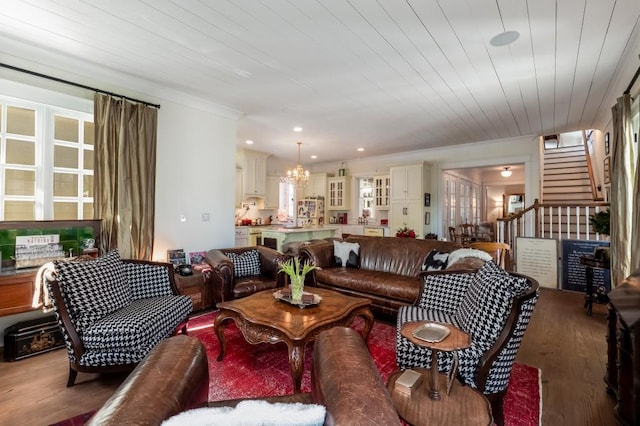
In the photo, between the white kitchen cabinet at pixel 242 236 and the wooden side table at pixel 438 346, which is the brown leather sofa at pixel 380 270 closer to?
the wooden side table at pixel 438 346

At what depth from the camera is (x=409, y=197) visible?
22.8 ft

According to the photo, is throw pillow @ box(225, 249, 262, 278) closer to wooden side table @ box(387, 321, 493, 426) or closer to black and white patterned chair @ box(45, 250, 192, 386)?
black and white patterned chair @ box(45, 250, 192, 386)

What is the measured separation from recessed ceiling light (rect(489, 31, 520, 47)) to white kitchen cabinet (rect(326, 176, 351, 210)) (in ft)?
19.2

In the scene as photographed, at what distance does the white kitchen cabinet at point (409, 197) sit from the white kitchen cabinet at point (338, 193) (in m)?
1.51

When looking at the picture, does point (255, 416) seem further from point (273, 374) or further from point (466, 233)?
point (466, 233)

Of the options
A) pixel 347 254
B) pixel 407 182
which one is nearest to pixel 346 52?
pixel 347 254

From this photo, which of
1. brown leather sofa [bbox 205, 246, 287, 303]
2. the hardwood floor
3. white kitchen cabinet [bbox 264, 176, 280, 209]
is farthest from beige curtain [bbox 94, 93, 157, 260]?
white kitchen cabinet [bbox 264, 176, 280, 209]

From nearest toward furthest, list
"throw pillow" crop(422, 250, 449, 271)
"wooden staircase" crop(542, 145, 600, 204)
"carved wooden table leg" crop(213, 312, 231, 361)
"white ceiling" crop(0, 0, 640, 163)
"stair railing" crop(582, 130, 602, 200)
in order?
"white ceiling" crop(0, 0, 640, 163)
"carved wooden table leg" crop(213, 312, 231, 361)
"throw pillow" crop(422, 250, 449, 271)
"stair railing" crop(582, 130, 602, 200)
"wooden staircase" crop(542, 145, 600, 204)

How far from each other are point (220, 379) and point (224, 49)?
279 centimetres

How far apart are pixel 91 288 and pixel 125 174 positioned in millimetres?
1569

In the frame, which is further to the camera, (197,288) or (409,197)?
(409,197)

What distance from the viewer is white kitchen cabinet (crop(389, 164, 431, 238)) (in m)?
6.78

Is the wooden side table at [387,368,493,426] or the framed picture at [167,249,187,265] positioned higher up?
the framed picture at [167,249,187,265]

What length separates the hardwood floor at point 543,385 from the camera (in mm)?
1854
